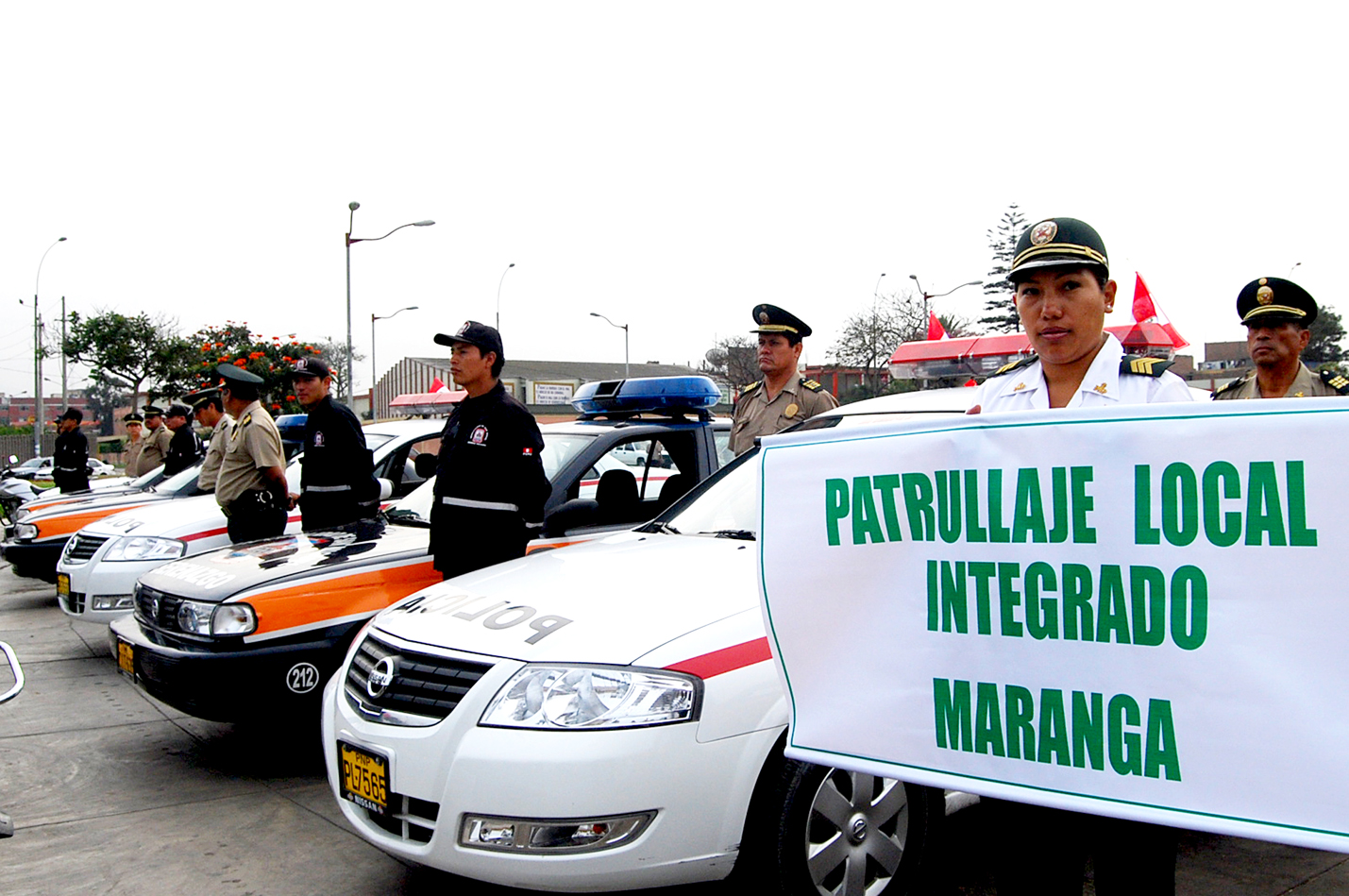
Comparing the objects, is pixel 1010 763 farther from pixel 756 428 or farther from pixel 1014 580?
pixel 756 428

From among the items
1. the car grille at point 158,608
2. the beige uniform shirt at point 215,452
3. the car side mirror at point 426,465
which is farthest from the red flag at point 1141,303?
the car grille at point 158,608

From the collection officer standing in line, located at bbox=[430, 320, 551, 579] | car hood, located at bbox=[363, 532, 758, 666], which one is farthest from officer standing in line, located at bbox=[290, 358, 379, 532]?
car hood, located at bbox=[363, 532, 758, 666]

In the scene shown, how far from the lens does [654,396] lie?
19.0 ft

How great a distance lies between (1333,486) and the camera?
175 cm

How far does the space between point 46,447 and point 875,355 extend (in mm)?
32330

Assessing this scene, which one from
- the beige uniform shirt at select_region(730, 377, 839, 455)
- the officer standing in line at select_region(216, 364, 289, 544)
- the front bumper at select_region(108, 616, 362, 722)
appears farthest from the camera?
the officer standing in line at select_region(216, 364, 289, 544)

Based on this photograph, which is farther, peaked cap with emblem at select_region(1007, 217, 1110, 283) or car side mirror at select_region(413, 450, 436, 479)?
car side mirror at select_region(413, 450, 436, 479)

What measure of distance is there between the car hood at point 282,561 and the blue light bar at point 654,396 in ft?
4.15

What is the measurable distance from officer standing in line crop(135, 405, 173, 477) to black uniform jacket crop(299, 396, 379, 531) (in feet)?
23.2

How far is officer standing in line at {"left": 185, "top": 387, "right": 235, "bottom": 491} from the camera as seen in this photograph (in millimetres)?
7836

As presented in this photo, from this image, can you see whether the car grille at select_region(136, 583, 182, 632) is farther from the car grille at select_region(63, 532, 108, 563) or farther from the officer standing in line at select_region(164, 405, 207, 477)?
the officer standing in line at select_region(164, 405, 207, 477)

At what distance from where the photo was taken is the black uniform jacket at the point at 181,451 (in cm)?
1000

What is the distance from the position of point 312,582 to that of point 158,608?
84cm

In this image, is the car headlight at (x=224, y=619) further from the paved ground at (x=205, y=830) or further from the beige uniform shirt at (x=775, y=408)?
the beige uniform shirt at (x=775, y=408)
